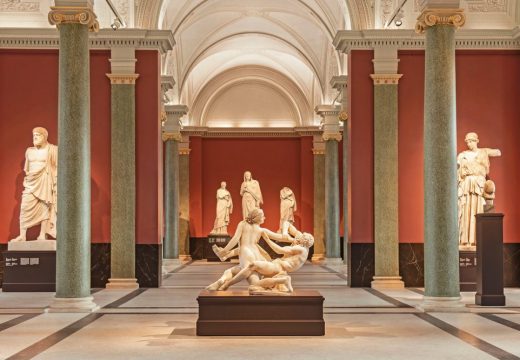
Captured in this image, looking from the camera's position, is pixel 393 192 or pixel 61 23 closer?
pixel 61 23

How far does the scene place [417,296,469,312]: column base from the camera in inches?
479

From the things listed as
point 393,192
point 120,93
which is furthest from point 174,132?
point 393,192

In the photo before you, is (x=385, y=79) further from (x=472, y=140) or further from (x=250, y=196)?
(x=250, y=196)

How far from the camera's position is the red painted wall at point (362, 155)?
1697 centimetres

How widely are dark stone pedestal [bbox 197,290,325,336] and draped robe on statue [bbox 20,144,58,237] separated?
739 cm

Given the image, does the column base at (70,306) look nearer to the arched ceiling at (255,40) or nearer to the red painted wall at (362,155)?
the red painted wall at (362,155)

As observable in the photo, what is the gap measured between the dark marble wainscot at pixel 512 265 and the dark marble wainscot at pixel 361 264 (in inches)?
103

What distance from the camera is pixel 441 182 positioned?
40.3 feet

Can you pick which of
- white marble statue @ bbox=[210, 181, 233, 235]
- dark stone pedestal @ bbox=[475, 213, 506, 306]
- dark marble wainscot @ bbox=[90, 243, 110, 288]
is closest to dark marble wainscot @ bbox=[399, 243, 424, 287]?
dark stone pedestal @ bbox=[475, 213, 506, 306]

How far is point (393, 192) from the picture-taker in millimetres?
16828

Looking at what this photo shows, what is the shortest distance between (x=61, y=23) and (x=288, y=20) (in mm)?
13366

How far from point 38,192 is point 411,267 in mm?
7403

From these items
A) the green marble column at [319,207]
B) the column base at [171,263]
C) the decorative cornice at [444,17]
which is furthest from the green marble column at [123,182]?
the green marble column at [319,207]

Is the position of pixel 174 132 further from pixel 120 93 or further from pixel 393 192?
pixel 393 192
